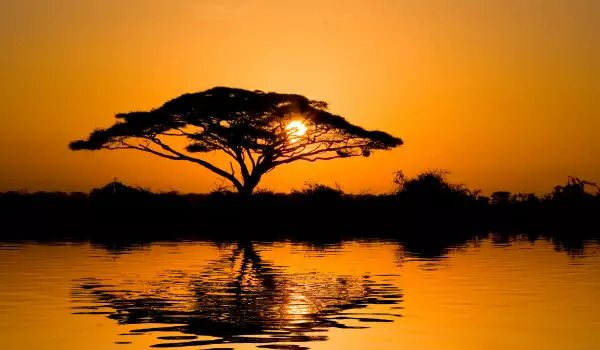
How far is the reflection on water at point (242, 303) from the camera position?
1402 centimetres

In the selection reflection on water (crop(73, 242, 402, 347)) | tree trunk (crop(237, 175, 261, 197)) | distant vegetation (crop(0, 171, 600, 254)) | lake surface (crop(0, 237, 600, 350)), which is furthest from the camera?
tree trunk (crop(237, 175, 261, 197))

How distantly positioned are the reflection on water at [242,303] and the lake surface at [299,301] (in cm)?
3

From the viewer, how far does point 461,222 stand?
2125 inches

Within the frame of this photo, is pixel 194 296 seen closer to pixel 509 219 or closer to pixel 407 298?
pixel 407 298

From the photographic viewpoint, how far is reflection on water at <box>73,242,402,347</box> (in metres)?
14.0

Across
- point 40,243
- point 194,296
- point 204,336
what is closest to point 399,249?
point 40,243

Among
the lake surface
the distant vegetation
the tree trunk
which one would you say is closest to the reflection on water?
the lake surface

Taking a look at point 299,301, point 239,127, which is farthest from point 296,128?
point 299,301

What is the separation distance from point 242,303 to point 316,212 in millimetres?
38911

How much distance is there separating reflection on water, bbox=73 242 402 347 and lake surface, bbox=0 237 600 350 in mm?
30

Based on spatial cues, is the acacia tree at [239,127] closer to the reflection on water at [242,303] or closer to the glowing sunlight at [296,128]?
the glowing sunlight at [296,128]

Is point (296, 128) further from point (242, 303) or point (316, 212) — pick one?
point (242, 303)

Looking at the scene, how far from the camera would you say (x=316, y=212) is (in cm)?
5603

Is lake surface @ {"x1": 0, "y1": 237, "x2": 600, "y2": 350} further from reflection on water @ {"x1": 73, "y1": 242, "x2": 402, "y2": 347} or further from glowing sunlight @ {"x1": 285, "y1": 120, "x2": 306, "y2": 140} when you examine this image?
glowing sunlight @ {"x1": 285, "y1": 120, "x2": 306, "y2": 140}
